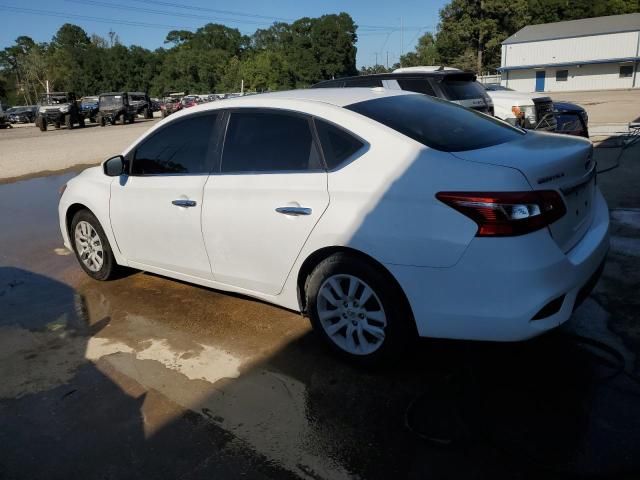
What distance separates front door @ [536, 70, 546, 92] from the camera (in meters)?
55.9

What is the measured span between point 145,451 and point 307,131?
2.08m

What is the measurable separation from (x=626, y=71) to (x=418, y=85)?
173 feet

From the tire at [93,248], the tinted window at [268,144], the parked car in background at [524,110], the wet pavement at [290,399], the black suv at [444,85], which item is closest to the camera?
the wet pavement at [290,399]

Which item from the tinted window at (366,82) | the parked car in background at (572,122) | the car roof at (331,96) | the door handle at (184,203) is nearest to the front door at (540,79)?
the parked car in background at (572,122)

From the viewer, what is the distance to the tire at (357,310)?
3035mm

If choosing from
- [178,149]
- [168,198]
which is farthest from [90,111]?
[168,198]

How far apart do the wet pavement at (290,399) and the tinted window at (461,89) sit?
4.91 metres

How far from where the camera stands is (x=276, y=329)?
3.99 metres

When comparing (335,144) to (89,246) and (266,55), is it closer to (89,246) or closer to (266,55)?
(89,246)

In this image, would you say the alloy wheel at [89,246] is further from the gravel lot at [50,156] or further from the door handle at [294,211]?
the gravel lot at [50,156]

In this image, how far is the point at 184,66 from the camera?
9038cm

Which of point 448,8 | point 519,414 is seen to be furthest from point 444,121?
point 448,8

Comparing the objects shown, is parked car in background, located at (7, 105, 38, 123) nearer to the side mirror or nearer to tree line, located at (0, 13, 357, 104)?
tree line, located at (0, 13, 357, 104)

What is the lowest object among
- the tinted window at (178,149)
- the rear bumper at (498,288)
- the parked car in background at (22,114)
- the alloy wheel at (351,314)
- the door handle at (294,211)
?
the alloy wheel at (351,314)
